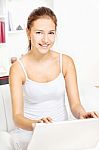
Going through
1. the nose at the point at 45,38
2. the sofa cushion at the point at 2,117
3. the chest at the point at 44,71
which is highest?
the nose at the point at 45,38

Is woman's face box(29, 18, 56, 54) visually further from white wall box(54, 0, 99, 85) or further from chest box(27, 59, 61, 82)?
white wall box(54, 0, 99, 85)

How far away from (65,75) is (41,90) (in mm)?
180

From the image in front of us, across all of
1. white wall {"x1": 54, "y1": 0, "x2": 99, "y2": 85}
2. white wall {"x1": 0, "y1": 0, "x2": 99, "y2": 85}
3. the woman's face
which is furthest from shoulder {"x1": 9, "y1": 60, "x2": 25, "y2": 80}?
white wall {"x1": 54, "y1": 0, "x2": 99, "y2": 85}

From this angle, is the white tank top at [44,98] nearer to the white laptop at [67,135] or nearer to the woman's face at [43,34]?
the woman's face at [43,34]

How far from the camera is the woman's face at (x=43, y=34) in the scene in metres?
1.32

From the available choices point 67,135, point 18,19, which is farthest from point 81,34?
point 67,135

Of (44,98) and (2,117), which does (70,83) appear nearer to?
(44,98)

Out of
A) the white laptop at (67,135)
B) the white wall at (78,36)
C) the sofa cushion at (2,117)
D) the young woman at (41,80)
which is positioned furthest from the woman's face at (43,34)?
the white wall at (78,36)

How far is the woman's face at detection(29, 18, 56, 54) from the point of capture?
132 cm

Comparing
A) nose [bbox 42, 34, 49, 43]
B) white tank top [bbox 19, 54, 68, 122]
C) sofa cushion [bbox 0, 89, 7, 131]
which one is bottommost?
sofa cushion [bbox 0, 89, 7, 131]

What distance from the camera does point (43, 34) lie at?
4.33 feet

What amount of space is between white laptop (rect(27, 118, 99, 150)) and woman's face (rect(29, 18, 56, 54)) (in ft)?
1.58

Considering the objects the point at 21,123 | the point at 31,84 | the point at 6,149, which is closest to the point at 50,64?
the point at 31,84

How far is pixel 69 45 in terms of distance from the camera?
317 cm
